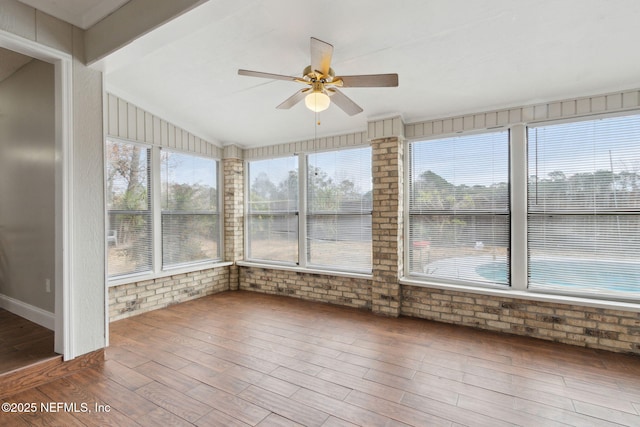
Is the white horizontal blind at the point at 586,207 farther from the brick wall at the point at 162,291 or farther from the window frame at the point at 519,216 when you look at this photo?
the brick wall at the point at 162,291

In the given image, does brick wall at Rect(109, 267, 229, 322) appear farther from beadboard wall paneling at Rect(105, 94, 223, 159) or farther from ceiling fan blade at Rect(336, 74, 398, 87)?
ceiling fan blade at Rect(336, 74, 398, 87)

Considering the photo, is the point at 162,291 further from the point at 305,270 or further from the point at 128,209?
the point at 305,270

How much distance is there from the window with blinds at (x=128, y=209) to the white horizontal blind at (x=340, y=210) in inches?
97.0

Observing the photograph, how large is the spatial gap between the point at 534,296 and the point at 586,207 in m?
1.14

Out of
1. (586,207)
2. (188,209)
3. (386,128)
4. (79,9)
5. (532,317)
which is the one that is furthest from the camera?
(188,209)

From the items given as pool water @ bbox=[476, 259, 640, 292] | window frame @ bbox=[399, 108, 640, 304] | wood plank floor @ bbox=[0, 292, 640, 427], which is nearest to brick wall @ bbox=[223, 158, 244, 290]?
wood plank floor @ bbox=[0, 292, 640, 427]

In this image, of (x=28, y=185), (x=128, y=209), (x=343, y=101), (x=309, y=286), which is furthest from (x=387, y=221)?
(x=28, y=185)

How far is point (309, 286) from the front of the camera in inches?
198

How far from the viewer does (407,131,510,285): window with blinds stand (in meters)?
3.79

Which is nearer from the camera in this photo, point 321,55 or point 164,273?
point 321,55

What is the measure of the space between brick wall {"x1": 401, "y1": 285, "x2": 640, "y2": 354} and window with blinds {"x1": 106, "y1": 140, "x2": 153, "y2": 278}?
12.5ft

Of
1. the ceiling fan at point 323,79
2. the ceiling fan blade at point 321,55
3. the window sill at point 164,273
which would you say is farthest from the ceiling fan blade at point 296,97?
the window sill at point 164,273

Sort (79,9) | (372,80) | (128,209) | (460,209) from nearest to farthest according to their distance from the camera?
(372,80) < (79,9) < (460,209) < (128,209)

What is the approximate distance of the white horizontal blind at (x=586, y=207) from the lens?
317cm
